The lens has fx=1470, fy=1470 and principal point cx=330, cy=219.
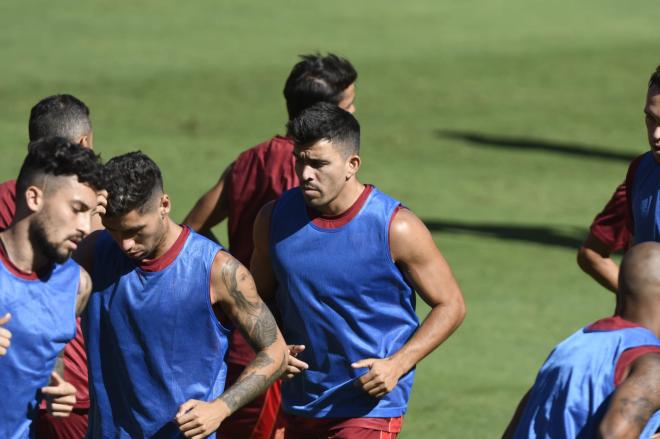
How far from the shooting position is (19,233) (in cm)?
549

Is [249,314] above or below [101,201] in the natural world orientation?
below

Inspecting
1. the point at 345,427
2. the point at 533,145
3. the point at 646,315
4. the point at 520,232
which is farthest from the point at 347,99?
the point at 533,145

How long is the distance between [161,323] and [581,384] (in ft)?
5.99

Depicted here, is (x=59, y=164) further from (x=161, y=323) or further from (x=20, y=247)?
(x=161, y=323)

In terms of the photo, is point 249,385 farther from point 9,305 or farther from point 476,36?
point 476,36

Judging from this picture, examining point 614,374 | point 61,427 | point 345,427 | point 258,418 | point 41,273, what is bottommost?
point 258,418

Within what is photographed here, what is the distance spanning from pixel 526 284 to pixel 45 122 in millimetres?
7252

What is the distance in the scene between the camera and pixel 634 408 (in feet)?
15.8

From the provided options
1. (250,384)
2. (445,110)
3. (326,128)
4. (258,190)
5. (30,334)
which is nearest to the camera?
(30,334)

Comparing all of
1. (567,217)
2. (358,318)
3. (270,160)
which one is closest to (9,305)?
(358,318)

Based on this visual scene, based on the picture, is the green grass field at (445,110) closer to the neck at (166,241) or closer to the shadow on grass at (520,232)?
the shadow on grass at (520,232)

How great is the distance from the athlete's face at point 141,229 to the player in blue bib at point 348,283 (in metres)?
0.82

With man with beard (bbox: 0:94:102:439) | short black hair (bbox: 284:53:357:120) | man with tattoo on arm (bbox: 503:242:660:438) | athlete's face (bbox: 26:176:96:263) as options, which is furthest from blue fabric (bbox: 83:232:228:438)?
short black hair (bbox: 284:53:357:120)

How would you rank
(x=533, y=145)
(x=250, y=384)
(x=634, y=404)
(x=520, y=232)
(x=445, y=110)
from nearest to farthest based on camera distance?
1. (x=634, y=404)
2. (x=250, y=384)
3. (x=520, y=232)
4. (x=533, y=145)
5. (x=445, y=110)
